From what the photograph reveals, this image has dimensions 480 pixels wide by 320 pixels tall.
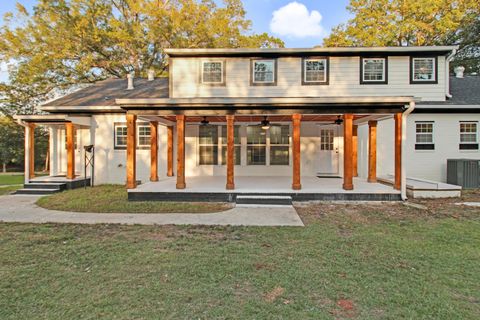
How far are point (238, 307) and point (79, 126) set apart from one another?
1035 centimetres

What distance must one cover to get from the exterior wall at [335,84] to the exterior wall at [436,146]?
2.99 feet

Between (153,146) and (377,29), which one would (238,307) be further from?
(377,29)

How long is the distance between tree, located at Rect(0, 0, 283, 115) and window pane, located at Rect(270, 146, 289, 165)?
10.6 m

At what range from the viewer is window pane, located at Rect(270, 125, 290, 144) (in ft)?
35.2

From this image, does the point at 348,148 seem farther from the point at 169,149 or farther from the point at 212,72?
the point at 169,149

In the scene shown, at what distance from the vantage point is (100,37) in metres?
17.2

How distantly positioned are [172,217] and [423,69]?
413 inches

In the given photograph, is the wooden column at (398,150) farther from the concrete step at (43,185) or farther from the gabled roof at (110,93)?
the concrete step at (43,185)

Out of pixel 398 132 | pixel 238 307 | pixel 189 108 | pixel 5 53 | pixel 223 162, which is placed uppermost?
pixel 5 53

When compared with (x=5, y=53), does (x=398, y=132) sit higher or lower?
lower

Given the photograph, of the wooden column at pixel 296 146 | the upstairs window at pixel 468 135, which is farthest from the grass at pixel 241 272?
the upstairs window at pixel 468 135

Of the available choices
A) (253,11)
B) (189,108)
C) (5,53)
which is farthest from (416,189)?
(5,53)

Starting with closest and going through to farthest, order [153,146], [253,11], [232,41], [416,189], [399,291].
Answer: [399,291]
[416,189]
[153,146]
[232,41]
[253,11]

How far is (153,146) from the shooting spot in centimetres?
971
